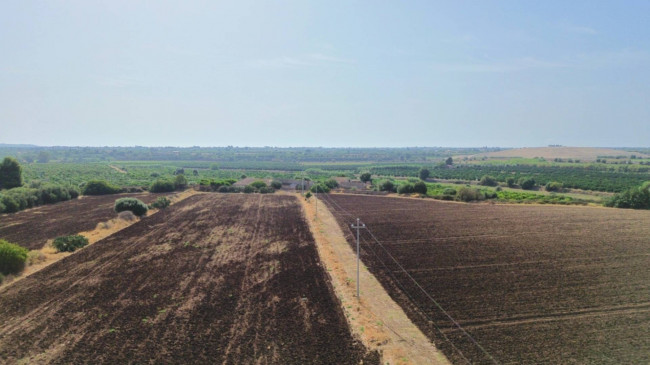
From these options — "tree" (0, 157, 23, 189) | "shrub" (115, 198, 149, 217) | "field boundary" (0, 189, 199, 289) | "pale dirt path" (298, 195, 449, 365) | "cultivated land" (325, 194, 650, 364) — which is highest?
Result: "tree" (0, 157, 23, 189)

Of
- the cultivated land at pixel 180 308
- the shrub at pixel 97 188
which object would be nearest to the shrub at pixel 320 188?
the shrub at pixel 97 188

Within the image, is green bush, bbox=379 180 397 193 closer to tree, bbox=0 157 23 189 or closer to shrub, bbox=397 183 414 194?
shrub, bbox=397 183 414 194

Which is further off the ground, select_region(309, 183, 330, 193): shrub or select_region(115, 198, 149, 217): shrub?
select_region(115, 198, 149, 217): shrub

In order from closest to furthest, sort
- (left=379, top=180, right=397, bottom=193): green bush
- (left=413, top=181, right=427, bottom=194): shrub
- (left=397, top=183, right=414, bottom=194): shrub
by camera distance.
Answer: (left=413, top=181, right=427, bottom=194): shrub
(left=397, top=183, right=414, bottom=194): shrub
(left=379, top=180, right=397, bottom=193): green bush

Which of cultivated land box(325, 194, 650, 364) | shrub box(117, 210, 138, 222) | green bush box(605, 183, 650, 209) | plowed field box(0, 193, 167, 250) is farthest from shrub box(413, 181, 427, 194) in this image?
plowed field box(0, 193, 167, 250)

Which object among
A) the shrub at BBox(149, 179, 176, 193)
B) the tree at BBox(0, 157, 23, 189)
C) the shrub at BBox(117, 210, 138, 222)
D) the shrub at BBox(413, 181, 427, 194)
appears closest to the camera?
the shrub at BBox(117, 210, 138, 222)

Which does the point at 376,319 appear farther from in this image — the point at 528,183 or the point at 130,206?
the point at 528,183

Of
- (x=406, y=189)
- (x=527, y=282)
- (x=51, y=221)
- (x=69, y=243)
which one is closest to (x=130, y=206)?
(x=51, y=221)
